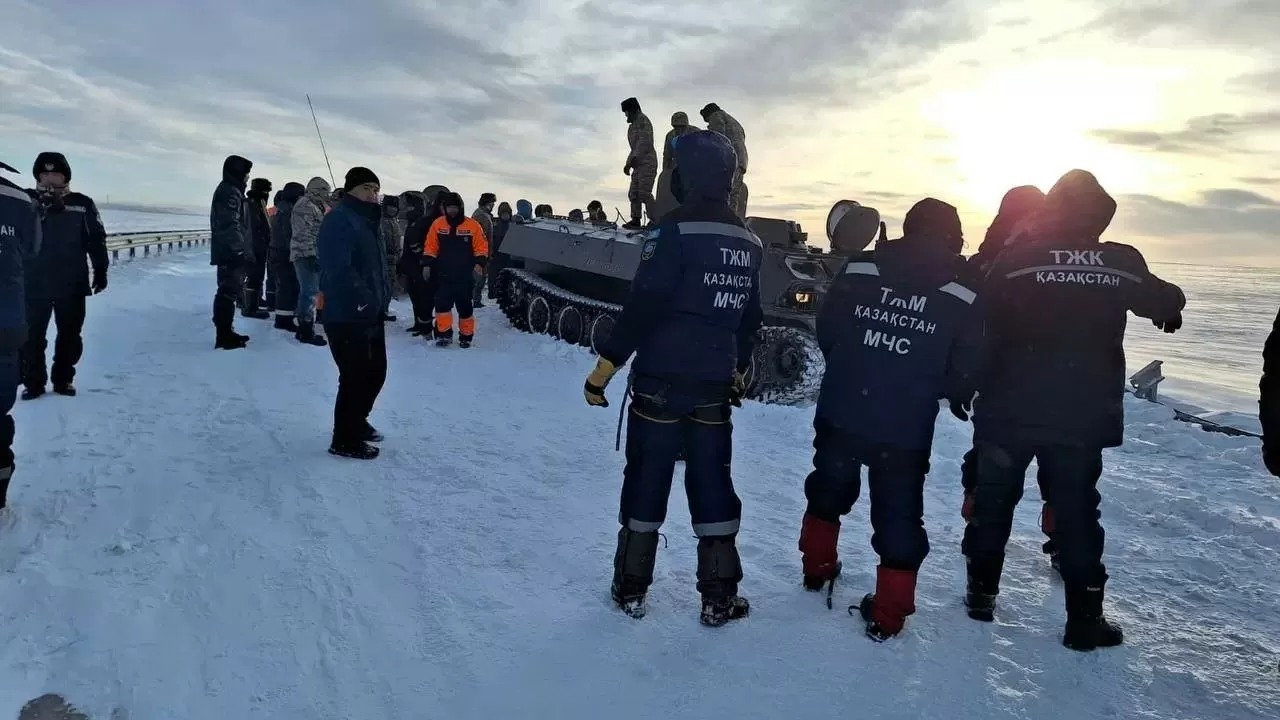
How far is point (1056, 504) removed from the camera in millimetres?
3240

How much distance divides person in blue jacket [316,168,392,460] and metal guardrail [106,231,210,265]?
11.8 metres

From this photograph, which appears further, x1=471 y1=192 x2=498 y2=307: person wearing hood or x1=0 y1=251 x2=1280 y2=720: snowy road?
x1=471 y1=192 x2=498 y2=307: person wearing hood

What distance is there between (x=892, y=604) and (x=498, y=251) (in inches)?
469

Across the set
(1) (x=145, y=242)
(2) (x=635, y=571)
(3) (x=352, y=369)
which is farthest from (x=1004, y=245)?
(1) (x=145, y=242)

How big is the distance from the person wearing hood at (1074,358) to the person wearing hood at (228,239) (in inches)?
319

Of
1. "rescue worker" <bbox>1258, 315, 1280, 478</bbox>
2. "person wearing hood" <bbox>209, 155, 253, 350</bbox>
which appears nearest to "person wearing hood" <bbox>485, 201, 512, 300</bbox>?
"person wearing hood" <bbox>209, 155, 253, 350</bbox>

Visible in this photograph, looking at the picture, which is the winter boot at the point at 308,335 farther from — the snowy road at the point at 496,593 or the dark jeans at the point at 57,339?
the snowy road at the point at 496,593

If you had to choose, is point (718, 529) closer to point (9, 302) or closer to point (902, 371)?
point (902, 371)

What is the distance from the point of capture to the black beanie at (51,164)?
555 cm

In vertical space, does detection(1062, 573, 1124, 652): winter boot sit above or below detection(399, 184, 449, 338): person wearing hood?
below

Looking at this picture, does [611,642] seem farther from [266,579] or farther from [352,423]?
[352,423]

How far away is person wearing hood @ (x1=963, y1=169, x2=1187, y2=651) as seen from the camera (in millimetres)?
3152

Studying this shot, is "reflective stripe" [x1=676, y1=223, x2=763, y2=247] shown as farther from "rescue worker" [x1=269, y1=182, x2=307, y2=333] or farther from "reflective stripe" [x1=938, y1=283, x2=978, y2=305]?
"rescue worker" [x1=269, y1=182, x2=307, y2=333]

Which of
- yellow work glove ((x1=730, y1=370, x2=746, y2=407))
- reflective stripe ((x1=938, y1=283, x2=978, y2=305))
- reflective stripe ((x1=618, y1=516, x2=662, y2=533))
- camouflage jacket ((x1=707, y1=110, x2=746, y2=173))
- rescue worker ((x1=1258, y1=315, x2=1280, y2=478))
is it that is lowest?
reflective stripe ((x1=618, y1=516, x2=662, y2=533))
